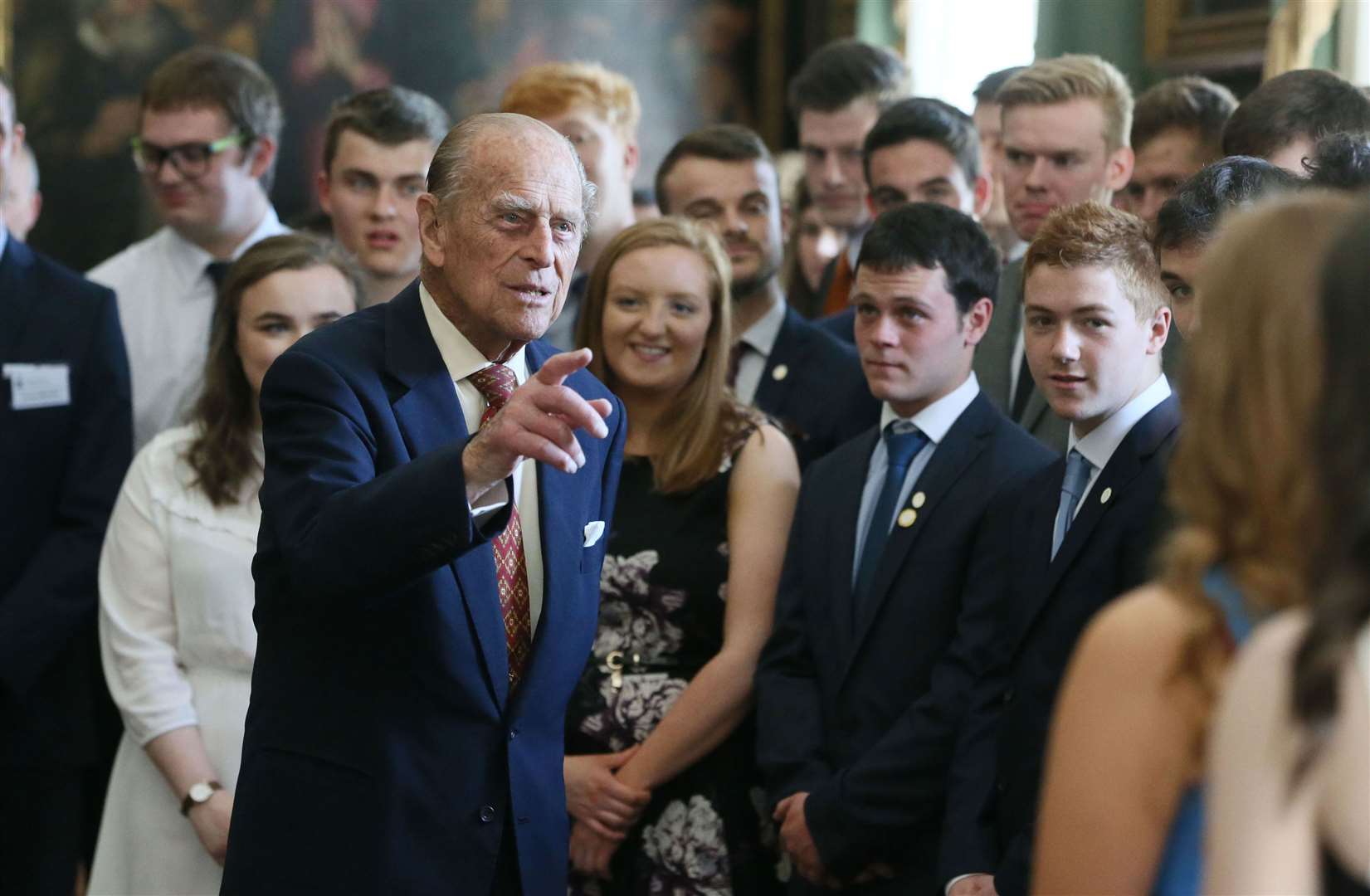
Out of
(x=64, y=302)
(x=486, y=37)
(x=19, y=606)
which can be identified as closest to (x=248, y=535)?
(x=19, y=606)

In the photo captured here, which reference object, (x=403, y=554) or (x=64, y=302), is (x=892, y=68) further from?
(x=403, y=554)

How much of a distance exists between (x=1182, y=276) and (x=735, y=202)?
1887mm

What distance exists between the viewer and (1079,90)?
4258 millimetres

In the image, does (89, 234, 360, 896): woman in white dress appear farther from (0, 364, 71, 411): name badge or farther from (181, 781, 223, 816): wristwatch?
(0, 364, 71, 411): name badge

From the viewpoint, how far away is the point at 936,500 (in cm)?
327

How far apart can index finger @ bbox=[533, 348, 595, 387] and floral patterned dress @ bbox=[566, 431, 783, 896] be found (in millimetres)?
1334

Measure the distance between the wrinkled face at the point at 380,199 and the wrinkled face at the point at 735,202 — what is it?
709mm

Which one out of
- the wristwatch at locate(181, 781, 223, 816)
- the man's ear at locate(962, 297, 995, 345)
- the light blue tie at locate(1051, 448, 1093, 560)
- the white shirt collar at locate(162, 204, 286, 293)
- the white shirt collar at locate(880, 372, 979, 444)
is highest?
the white shirt collar at locate(162, 204, 286, 293)

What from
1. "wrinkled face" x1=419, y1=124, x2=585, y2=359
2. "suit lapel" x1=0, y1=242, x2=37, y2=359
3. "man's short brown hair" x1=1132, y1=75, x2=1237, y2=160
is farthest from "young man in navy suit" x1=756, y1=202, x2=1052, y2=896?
"suit lapel" x1=0, y1=242, x2=37, y2=359

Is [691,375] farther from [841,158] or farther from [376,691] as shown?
[841,158]

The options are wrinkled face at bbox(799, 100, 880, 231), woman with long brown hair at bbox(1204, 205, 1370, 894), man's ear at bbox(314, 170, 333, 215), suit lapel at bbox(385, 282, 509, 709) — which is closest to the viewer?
woman with long brown hair at bbox(1204, 205, 1370, 894)

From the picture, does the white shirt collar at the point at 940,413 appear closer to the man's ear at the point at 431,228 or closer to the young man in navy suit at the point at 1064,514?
the young man in navy suit at the point at 1064,514

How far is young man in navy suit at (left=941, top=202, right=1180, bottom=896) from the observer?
272cm

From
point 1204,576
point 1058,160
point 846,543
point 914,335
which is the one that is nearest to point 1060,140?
point 1058,160
